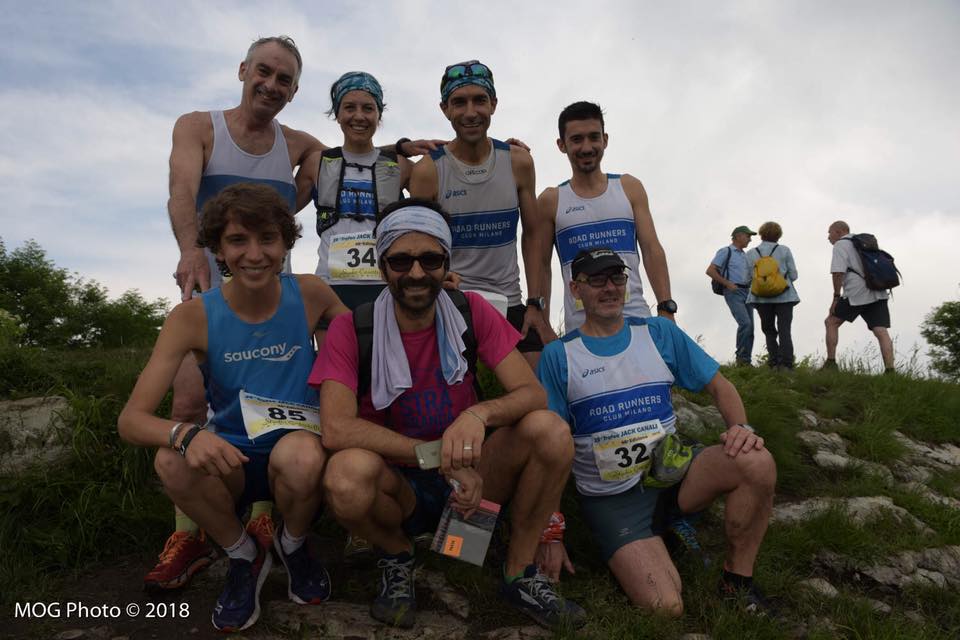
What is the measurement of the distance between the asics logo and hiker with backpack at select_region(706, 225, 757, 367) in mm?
9378

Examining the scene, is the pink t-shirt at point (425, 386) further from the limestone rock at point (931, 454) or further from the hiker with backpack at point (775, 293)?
the hiker with backpack at point (775, 293)

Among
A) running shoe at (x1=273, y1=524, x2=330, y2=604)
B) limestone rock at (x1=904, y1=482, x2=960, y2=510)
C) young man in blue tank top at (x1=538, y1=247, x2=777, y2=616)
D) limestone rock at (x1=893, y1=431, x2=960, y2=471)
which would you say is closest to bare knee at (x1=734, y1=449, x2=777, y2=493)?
young man in blue tank top at (x1=538, y1=247, x2=777, y2=616)

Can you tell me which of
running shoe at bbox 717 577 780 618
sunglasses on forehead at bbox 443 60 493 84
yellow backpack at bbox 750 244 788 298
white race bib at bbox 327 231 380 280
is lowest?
running shoe at bbox 717 577 780 618

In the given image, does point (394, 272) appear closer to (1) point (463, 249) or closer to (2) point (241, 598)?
→ (1) point (463, 249)

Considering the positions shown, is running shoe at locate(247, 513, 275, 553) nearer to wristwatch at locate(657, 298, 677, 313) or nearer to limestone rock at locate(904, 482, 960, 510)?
wristwatch at locate(657, 298, 677, 313)

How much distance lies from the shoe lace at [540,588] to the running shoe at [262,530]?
1.51 m

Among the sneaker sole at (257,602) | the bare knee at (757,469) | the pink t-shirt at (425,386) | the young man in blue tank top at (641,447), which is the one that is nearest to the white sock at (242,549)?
the sneaker sole at (257,602)

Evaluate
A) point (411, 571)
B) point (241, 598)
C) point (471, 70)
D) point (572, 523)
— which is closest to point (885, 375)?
point (572, 523)

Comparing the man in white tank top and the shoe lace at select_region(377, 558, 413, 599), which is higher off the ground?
the man in white tank top

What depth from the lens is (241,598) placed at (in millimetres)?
3543

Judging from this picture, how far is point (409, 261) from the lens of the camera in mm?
3646

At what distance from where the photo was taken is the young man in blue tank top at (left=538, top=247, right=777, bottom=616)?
3.85 metres

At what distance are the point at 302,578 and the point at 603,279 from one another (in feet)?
8.24

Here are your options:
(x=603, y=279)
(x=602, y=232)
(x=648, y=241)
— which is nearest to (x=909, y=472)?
(x=648, y=241)
